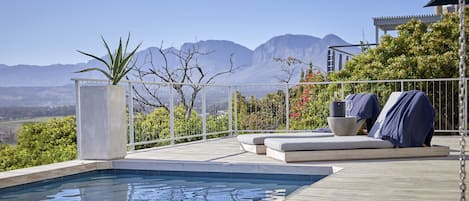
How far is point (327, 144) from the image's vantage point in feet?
19.5

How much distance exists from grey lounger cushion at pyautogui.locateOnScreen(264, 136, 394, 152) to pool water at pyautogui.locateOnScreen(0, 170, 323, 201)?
0.43 meters

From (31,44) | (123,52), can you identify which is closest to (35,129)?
(123,52)

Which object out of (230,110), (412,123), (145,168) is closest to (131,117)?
(145,168)

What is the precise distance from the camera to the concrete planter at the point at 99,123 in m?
6.37

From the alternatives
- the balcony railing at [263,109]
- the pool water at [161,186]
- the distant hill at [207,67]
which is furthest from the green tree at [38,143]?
the pool water at [161,186]

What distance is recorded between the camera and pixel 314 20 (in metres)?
21.0

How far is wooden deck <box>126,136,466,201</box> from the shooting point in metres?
3.82

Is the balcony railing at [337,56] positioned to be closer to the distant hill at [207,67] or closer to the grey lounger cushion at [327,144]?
the distant hill at [207,67]

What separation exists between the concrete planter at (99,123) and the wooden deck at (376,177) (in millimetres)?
456

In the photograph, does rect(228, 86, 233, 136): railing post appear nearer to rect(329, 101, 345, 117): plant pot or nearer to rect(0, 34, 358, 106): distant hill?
rect(0, 34, 358, 106): distant hill

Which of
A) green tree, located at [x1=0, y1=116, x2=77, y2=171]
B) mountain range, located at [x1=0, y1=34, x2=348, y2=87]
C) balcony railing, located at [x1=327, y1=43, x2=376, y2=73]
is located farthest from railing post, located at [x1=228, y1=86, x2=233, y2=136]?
mountain range, located at [x1=0, y1=34, x2=348, y2=87]

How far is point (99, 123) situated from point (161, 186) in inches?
58.7

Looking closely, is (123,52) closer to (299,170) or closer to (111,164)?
(111,164)

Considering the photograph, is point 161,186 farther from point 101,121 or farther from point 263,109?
point 263,109
